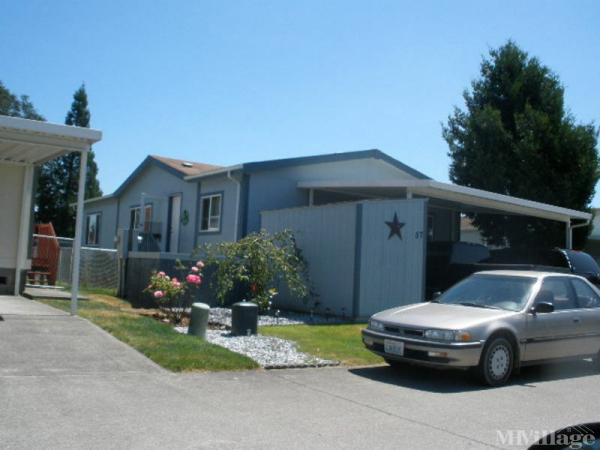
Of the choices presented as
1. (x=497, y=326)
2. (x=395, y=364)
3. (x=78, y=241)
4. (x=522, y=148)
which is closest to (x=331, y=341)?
(x=395, y=364)

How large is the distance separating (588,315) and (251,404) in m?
5.70

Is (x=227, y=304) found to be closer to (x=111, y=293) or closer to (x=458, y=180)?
(x=111, y=293)

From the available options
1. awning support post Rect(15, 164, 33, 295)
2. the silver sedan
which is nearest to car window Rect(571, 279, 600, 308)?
the silver sedan

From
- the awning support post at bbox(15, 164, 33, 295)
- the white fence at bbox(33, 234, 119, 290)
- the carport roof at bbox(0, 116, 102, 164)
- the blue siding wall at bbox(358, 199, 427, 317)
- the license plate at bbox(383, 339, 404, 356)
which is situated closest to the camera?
the license plate at bbox(383, 339, 404, 356)

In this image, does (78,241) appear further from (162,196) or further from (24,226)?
(162,196)

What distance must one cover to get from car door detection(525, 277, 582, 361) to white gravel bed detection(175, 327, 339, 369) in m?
2.79

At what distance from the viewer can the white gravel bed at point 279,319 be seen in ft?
44.0

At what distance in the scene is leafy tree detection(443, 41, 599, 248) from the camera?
26500 millimetres

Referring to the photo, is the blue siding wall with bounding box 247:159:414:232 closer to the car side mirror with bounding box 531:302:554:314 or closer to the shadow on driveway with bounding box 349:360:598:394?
the shadow on driveway with bounding box 349:360:598:394

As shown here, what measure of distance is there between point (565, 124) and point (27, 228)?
71.7 ft

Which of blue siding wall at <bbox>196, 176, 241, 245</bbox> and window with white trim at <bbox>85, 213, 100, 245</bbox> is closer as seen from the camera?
blue siding wall at <bbox>196, 176, 241, 245</bbox>

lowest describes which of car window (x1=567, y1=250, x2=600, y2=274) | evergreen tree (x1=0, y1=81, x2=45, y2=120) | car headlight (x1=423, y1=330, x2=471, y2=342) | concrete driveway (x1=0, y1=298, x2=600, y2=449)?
concrete driveway (x1=0, y1=298, x2=600, y2=449)

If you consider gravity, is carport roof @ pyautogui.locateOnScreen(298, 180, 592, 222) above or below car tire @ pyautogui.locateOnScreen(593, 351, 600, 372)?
above

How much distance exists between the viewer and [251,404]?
6.79 m
